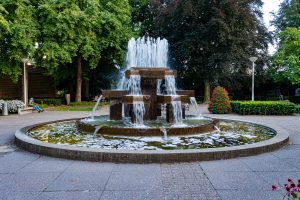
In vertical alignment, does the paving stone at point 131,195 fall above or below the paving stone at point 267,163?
below

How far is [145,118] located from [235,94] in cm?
2762

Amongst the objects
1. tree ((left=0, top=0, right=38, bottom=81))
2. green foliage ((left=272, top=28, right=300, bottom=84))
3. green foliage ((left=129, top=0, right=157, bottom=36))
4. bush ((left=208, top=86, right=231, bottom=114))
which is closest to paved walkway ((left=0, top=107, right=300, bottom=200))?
bush ((left=208, top=86, right=231, bottom=114))

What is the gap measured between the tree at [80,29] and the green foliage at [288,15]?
21390mm

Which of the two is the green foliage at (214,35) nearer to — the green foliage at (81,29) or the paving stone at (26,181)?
the green foliage at (81,29)

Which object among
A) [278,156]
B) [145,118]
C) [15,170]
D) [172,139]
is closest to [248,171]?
[278,156]

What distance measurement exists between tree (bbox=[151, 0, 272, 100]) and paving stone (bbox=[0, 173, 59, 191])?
23097mm

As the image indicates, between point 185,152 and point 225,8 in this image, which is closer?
point 185,152

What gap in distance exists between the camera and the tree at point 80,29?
22141 mm

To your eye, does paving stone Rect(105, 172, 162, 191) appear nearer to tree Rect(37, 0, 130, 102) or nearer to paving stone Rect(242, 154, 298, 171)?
paving stone Rect(242, 154, 298, 171)

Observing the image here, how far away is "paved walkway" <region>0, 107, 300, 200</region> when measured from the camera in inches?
179

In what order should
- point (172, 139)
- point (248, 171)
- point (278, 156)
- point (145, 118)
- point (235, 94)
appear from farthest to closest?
point (235, 94) < point (145, 118) < point (172, 139) < point (278, 156) < point (248, 171)

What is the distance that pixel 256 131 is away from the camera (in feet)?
34.9

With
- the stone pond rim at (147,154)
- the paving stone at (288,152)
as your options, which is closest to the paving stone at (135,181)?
the stone pond rim at (147,154)

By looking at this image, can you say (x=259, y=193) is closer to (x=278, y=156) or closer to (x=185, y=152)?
(x=185, y=152)
